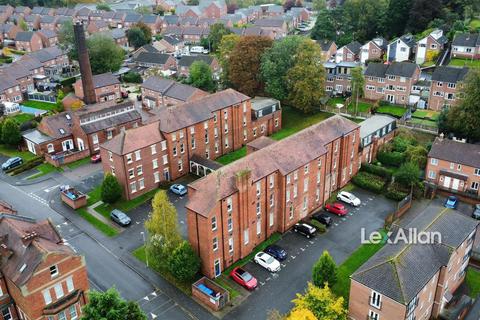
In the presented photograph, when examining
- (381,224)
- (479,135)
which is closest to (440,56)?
(479,135)

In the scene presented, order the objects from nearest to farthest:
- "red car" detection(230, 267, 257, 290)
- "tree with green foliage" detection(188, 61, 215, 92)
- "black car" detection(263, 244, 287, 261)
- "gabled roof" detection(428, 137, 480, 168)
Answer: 1. "red car" detection(230, 267, 257, 290)
2. "black car" detection(263, 244, 287, 261)
3. "gabled roof" detection(428, 137, 480, 168)
4. "tree with green foliage" detection(188, 61, 215, 92)

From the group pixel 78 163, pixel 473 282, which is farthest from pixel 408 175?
pixel 78 163

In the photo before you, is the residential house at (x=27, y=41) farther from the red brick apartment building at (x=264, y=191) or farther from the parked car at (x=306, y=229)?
the parked car at (x=306, y=229)

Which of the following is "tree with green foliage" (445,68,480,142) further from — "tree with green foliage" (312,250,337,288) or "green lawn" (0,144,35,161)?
"green lawn" (0,144,35,161)

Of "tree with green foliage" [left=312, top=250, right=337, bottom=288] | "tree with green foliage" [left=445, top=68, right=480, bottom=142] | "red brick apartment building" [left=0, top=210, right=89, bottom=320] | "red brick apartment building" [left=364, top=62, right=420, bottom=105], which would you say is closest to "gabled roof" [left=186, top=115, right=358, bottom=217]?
"tree with green foliage" [left=312, top=250, right=337, bottom=288]

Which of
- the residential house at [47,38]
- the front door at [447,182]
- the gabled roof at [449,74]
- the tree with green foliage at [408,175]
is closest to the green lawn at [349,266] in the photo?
the tree with green foliage at [408,175]

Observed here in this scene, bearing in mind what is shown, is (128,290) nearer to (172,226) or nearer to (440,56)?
(172,226)
